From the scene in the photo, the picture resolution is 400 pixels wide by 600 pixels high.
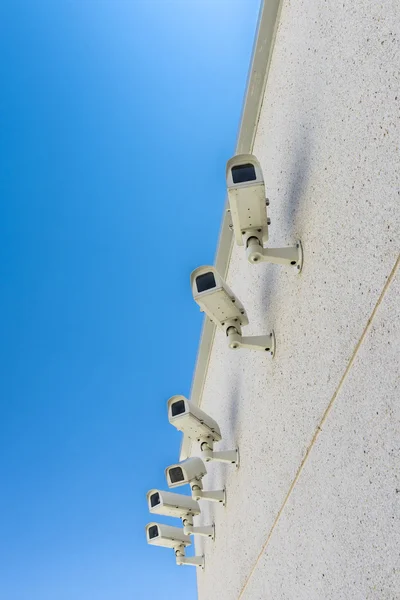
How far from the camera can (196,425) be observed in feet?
9.16

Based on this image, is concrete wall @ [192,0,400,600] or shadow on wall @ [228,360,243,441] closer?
concrete wall @ [192,0,400,600]

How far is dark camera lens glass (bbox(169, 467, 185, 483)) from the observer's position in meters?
2.97

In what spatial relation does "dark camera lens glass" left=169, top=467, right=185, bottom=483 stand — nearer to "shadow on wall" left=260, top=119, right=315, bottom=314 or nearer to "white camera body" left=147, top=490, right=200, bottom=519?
"white camera body" left=147, top=490, right=200, bottom=519

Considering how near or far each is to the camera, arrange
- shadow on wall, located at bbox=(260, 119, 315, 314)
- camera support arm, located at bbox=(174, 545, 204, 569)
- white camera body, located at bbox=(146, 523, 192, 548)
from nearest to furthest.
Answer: shadow on wall, located at bbox=(260, 119, 315, 314) < white camera body, located at bbox=(146, 523, 192, 548) < camera support arm, located at bbox=(174, 545, 204, 569)

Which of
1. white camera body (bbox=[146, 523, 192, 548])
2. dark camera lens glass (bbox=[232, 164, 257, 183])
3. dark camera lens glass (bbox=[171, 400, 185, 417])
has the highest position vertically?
dark camera lens glass (bbox=[232, 164, 257, 183])

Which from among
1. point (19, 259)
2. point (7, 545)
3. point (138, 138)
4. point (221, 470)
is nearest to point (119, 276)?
point (19, 259)

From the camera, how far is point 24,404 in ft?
15.5

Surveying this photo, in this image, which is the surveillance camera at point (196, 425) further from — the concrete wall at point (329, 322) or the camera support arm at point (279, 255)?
the camera support arm at point (279, 255)

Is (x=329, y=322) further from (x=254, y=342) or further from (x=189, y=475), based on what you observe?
(x=189, y=475)

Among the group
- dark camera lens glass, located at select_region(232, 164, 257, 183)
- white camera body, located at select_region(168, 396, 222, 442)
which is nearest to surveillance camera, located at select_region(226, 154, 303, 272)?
dark camera lens glass, located at select_region(232, 164, 257, 183)

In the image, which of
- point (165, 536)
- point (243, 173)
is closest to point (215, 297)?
point (243, 173)

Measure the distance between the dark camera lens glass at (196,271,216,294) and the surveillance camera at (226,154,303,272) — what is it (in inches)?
11.8

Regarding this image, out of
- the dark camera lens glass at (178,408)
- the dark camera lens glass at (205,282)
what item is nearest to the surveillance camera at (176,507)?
the dark camera lens glass at (178,408)

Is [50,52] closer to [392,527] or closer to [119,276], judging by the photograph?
[119,276]
